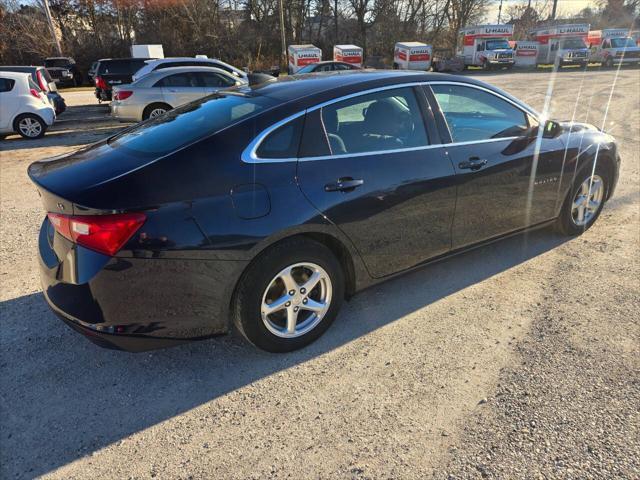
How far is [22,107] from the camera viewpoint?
10.4 m

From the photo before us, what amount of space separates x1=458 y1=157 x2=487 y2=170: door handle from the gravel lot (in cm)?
95

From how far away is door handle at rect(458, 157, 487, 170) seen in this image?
3.34 meters

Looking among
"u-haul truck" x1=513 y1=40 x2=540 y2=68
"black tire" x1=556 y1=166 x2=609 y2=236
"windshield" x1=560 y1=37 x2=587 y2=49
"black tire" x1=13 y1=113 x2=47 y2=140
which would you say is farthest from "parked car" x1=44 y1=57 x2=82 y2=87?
"windshield" x1=560 y1=37 x2=587 y2=49

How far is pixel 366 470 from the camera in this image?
208 cm

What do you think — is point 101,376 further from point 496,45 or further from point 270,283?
point 496,45

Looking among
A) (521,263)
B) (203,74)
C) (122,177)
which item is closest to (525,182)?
(521,263)

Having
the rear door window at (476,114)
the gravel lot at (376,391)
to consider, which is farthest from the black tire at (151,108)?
the rear door window at (476,114)

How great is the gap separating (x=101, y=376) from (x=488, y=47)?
34.5 metres

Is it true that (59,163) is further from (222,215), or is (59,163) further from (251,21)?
(251,21)

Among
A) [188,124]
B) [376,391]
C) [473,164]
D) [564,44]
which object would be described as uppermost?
[564,44]

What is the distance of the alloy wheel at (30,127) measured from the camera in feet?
34.9

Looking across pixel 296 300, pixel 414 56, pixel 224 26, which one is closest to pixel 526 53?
pixel 414 56

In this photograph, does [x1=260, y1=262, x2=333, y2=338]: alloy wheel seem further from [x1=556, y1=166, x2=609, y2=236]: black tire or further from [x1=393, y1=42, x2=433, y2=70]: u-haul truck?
[x1=393, y1=42, x2=433, y2=70]: u-haul truck

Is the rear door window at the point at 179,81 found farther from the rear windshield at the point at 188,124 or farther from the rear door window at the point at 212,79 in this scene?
the rear windshield at the point at 188,124
